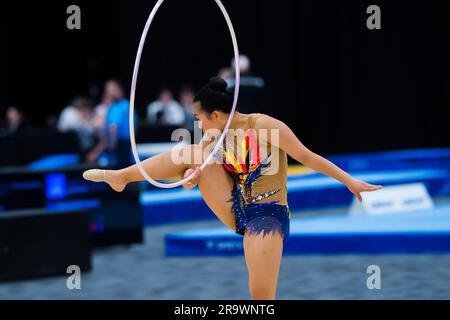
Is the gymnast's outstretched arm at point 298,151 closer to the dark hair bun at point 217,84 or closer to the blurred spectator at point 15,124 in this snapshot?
the dark hair bun at point 217,84

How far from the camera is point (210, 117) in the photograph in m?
4.60

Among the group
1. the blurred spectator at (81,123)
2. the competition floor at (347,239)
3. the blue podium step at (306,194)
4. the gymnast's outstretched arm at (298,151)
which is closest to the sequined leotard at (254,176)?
the gymnast's outstretched arm at (298,151)

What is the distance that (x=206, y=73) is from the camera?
1638 cm

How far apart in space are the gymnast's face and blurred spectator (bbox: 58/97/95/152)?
8.61 m

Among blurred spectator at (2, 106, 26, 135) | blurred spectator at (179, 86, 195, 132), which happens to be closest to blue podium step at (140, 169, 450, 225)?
blurred spectator at (179, 86, 195, 132)

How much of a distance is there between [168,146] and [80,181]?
3.76 m

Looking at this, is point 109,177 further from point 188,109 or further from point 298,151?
point 188,109

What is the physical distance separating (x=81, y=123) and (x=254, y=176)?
30.3 feet

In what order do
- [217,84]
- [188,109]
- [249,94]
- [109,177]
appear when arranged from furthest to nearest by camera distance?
[188,109] < [249,94] < [109,177] < [217,84]

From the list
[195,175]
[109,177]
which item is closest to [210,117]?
[195,175]

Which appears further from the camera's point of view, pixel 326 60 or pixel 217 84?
pixel 326 60
